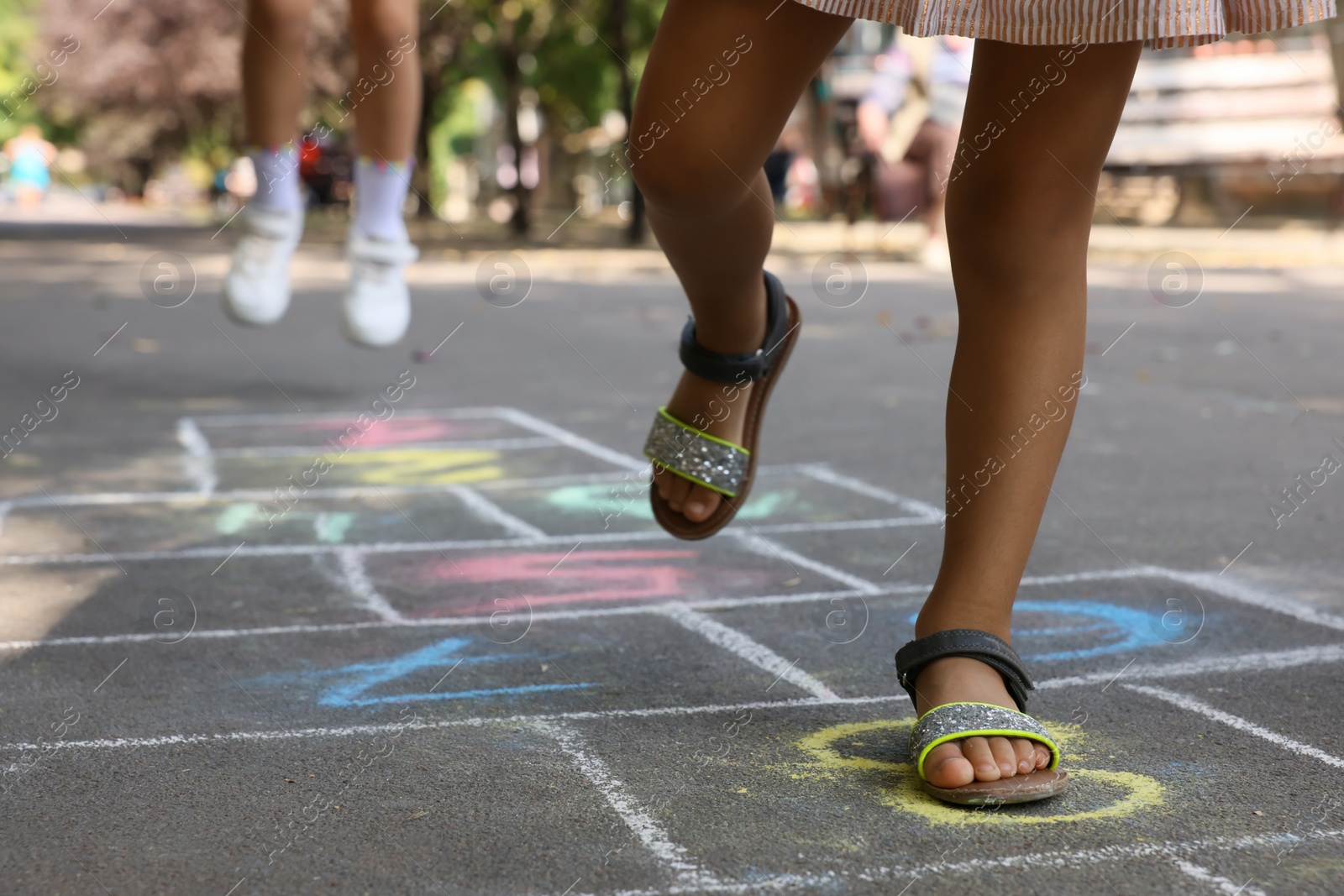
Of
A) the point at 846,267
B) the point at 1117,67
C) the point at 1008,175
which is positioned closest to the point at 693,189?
the point at 1008,175

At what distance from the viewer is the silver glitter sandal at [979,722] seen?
184 centimetres

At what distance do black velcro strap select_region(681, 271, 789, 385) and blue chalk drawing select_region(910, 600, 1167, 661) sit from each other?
55cm

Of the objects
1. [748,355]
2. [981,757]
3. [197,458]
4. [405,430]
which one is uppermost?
[748,355]

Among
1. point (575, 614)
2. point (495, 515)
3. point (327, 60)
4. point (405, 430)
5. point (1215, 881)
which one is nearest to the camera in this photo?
point (1215, 881)

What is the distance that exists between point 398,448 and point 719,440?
235 cm

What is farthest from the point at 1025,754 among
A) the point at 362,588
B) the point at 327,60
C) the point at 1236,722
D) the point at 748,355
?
the point at 327,60

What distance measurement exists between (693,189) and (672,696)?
77cm

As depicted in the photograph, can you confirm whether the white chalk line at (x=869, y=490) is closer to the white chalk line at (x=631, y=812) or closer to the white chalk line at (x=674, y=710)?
Answer: the white chalk line at (x=674, y=710)

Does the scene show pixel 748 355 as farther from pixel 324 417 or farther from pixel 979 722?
pixel 324 417

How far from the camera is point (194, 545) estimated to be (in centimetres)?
332

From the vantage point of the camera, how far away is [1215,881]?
1631 millimetres

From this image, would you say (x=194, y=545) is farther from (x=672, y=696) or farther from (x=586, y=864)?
(x=586, y=864)

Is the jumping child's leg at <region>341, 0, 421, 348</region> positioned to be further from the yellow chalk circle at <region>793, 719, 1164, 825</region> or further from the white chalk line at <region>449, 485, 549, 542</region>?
the yellow chalk circle at <region>793, 719, 1164, 825</region>

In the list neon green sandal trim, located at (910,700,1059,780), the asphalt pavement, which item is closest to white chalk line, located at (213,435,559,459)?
the asphalt pavement
